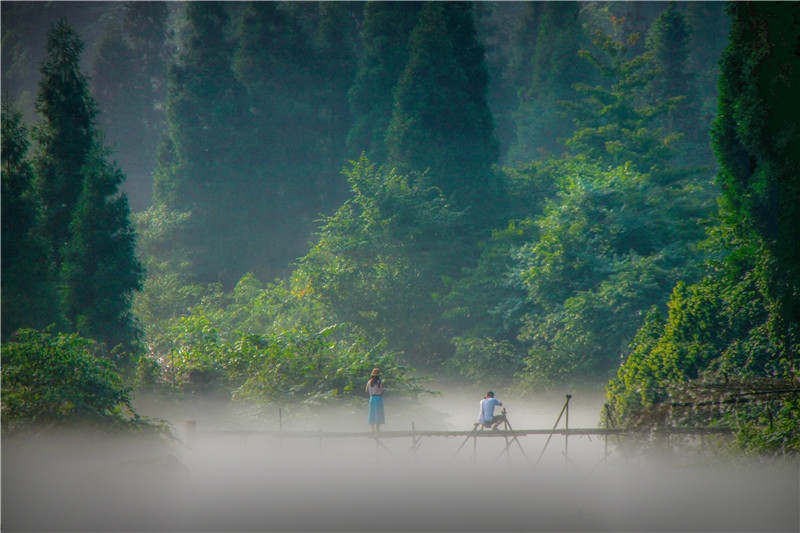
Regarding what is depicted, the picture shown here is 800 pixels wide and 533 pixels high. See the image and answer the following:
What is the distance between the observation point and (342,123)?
4712cm

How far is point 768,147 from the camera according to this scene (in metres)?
17.7

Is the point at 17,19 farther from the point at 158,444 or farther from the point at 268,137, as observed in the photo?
the point at 158,444

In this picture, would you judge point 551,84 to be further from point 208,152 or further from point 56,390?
point 56,390

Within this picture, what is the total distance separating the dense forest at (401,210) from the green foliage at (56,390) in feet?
0.16

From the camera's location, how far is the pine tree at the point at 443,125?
1442 inches

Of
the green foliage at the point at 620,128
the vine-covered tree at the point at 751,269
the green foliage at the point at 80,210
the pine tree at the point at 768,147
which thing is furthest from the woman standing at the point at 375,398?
the green foliage at the point at 620,128

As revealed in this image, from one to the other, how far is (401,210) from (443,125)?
6259 mm

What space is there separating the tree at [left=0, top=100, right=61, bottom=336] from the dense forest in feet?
0.17

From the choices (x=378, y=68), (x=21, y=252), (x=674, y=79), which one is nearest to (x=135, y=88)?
(x=378, y=68)

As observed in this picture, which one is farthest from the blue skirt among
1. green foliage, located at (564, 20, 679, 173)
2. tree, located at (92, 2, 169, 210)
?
tree, located at (92, 2, 169, 210)

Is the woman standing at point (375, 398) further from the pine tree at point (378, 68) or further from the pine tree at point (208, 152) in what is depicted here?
the pine tree at point (208, 152)

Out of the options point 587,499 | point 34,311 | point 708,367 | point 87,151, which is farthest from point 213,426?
point 708,367

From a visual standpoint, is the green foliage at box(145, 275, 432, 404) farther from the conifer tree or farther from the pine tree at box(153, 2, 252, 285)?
the pine tree at box(153, 2, 252, 285)

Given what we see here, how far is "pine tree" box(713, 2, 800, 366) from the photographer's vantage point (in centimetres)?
1727
